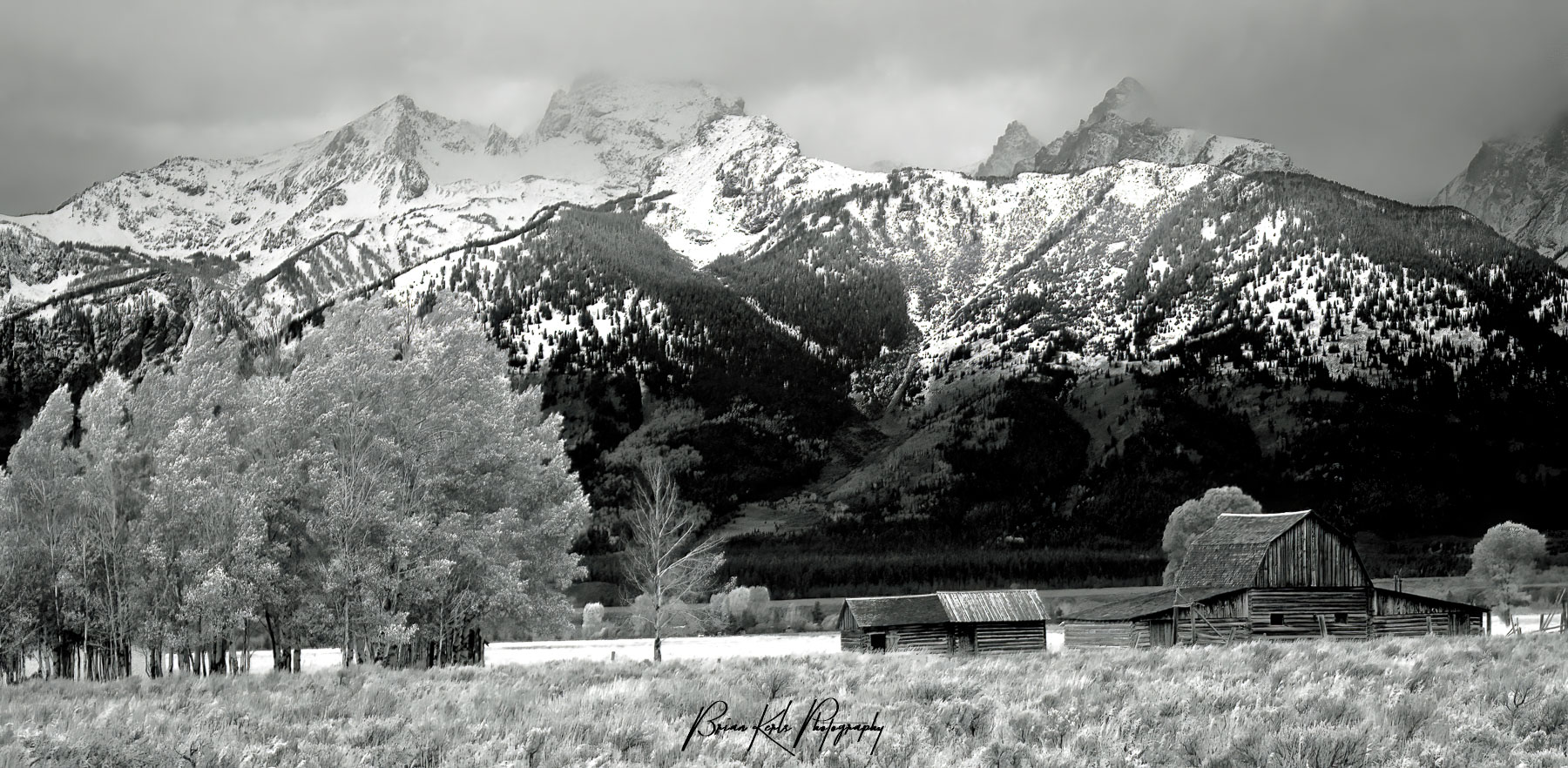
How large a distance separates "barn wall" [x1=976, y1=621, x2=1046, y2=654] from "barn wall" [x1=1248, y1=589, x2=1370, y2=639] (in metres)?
10.6

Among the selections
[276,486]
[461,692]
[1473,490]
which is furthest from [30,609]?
[1473,490]

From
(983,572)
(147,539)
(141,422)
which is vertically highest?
(141,422)

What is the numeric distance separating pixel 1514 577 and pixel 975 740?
342 ft

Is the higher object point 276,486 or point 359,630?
point 276,486

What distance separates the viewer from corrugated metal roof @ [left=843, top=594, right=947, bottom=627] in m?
59.0

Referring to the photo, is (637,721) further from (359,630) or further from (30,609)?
(30,609)

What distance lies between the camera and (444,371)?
124 feet

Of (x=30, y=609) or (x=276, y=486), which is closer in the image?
(x=276, y=486)

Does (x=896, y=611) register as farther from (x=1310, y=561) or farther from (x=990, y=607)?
(x=1310, y=561)

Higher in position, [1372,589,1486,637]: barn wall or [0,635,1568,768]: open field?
[0,635,1568,768]: open field

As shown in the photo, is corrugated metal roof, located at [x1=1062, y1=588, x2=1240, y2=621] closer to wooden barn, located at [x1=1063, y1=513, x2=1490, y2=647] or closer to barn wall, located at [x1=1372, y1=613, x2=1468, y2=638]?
wooden barn, located at [x1=1063, y1=513, x2=1490, y2=647]

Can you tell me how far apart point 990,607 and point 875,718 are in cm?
4588

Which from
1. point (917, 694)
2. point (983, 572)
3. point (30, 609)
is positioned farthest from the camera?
point (983, 572)
